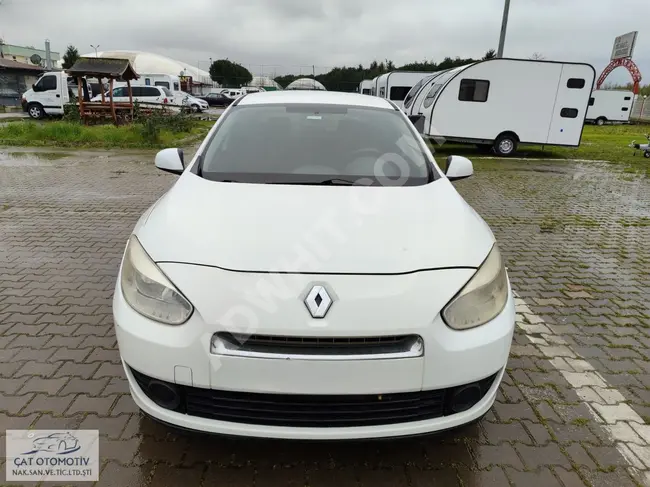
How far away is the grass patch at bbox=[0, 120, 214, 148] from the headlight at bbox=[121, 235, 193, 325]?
1332cm

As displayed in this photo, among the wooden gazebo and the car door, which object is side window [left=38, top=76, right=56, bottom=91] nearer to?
the car door

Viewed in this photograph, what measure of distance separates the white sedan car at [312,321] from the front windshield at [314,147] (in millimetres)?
557

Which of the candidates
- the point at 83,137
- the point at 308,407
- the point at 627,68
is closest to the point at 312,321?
the point at 308,407

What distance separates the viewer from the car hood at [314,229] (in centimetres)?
191

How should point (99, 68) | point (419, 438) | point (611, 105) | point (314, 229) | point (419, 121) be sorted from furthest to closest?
Answer: point (611, 105)
point (99, 68)
point (419, 121)
point (314, 229)
point (419, 438)

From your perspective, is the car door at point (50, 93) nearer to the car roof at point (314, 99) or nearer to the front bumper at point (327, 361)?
the car roof at point (314, 99)

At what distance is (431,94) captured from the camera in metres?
14.3

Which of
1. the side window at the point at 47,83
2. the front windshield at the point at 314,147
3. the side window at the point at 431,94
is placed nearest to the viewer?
the front windshield at the point at 314,147

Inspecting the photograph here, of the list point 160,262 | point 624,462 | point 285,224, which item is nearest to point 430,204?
point 285,224

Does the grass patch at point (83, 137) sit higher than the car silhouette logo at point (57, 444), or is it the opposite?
the car silhouette logo at point (57, 444)

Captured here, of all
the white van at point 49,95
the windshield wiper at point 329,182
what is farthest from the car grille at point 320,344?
the white van at point 49,95

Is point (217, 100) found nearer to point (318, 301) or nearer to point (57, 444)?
point (57, 444)

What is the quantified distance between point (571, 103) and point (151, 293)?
48.3 feet

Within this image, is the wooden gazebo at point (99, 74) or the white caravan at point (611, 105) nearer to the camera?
the wooden gazebo at point (99, 74)
